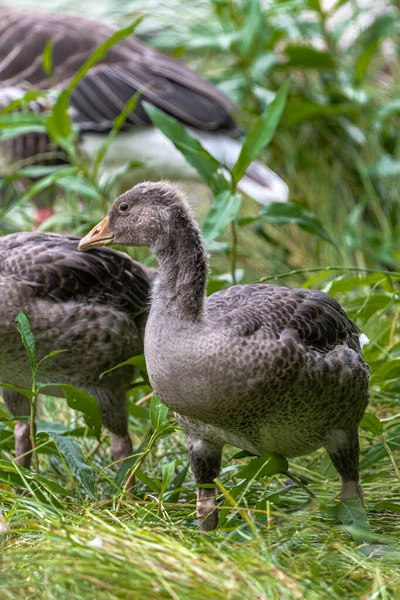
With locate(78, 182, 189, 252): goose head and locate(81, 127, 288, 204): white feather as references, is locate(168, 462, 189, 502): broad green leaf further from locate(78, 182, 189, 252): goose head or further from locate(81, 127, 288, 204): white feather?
locate(81, 127, 288, 204): white feather

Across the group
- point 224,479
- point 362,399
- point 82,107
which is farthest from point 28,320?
Answer: point 82,107

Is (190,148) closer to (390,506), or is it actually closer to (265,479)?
(265,479)

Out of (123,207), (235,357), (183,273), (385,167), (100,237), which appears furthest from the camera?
(385,167)

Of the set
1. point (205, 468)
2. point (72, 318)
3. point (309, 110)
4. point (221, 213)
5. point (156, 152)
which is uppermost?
point (221, 213)

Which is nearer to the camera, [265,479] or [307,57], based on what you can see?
[265,479]

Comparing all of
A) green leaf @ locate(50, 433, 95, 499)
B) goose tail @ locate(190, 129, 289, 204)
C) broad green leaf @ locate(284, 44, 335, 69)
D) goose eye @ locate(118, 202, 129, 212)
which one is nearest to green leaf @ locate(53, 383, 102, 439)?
green leaf @ locate(50, 433, 95, 499)

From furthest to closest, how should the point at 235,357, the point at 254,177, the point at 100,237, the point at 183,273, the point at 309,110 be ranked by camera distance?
the point at 254,177
the point at 309,110
the point at 100,237
the point at 183,273
the point at 235,357

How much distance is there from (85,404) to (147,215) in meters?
0.72

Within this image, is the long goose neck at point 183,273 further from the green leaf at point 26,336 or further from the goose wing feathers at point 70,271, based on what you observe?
the goose wing feathers at point 70,271

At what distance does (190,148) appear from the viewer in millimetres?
3848

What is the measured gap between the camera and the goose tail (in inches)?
258

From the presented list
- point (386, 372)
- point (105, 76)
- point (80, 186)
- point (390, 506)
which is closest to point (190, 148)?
point (80, 186)

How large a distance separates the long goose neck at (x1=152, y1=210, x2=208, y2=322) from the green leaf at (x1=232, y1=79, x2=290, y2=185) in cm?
80

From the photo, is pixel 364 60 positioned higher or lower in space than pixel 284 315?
lower
